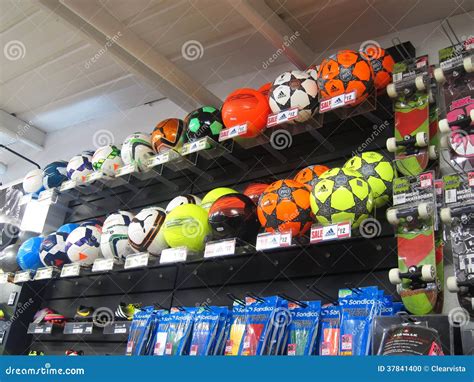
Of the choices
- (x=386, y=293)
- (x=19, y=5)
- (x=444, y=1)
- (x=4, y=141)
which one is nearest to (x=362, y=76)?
(x=444, y=1)

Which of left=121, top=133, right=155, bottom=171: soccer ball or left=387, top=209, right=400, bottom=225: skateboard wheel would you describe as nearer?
left=387, top=209, right=400, bottom=225: skateboard wheel

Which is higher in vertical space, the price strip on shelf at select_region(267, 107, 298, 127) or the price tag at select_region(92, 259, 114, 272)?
the price strip on shelf at select_region(267, 107, 298, 127)

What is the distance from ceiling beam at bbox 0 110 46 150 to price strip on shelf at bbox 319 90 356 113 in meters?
3.91

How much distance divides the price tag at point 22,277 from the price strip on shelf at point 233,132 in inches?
78.1

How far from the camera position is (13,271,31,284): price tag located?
3832 mm

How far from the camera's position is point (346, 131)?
9.97 feet

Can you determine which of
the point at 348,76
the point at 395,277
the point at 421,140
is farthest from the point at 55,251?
the point at 421,140

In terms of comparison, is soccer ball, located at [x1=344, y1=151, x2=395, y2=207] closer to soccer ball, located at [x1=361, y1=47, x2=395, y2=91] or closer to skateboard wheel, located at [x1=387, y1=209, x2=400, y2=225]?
skateboard wheel, located at [x1=387, y1=209, x2=400, y2=225]

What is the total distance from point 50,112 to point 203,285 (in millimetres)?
2981

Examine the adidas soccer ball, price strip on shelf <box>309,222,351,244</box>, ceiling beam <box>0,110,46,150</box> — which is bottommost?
price strip on shelf <box>309,222,351,244</box>

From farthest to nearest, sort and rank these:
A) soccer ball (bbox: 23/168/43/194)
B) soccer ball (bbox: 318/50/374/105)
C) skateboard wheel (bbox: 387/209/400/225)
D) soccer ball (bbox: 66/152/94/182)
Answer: soccer ball (bbox: 23/168/43/194), soccer ball (bbox: 66/152/94/182), soccer ball (bbox: 318/50/374/105), skateboard wheel (bbox: 387/209/400/225)

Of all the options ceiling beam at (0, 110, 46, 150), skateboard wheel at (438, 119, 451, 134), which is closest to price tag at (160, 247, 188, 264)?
skateboard wheel at (438, 119, 451, 134)

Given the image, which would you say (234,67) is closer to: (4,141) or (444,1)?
(444,1)

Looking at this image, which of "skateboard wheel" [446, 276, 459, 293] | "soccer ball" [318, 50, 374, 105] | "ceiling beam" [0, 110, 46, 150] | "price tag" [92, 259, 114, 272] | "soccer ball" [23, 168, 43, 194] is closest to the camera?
"skateboard wheel" [446, 276, 459, 293]
